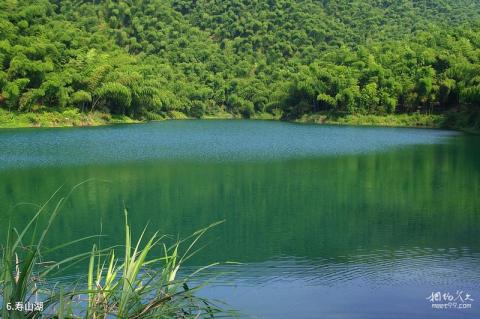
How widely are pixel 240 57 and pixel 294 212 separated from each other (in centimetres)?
7325

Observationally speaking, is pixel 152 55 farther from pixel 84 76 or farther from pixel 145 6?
pixel 84 76

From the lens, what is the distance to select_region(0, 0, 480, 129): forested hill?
48.4 meters

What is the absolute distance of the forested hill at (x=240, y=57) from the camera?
159 ft

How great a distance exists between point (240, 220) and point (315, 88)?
48.1 metres

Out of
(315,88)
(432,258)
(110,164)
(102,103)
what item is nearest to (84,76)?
(102,103)

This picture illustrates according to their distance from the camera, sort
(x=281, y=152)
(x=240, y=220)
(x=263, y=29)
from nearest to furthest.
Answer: (x=240, y=220), (x=281, y=152), (x=263, y=29)

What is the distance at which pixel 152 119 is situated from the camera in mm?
61250

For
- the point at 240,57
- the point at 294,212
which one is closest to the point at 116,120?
the point at 240,57

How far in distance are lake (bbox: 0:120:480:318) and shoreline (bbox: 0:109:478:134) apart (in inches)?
554

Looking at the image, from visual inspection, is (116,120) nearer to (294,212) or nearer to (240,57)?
(240,57)

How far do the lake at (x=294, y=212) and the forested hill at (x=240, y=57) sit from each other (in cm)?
2009

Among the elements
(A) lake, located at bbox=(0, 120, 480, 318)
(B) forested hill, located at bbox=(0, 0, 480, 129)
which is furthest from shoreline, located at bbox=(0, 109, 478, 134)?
(A) lake, located at bbox=(0, 120, 480, 318)

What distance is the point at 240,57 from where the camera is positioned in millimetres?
85312

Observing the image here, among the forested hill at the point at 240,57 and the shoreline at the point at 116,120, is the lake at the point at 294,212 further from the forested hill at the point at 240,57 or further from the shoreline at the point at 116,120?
the forested hill at the point at 240,57
